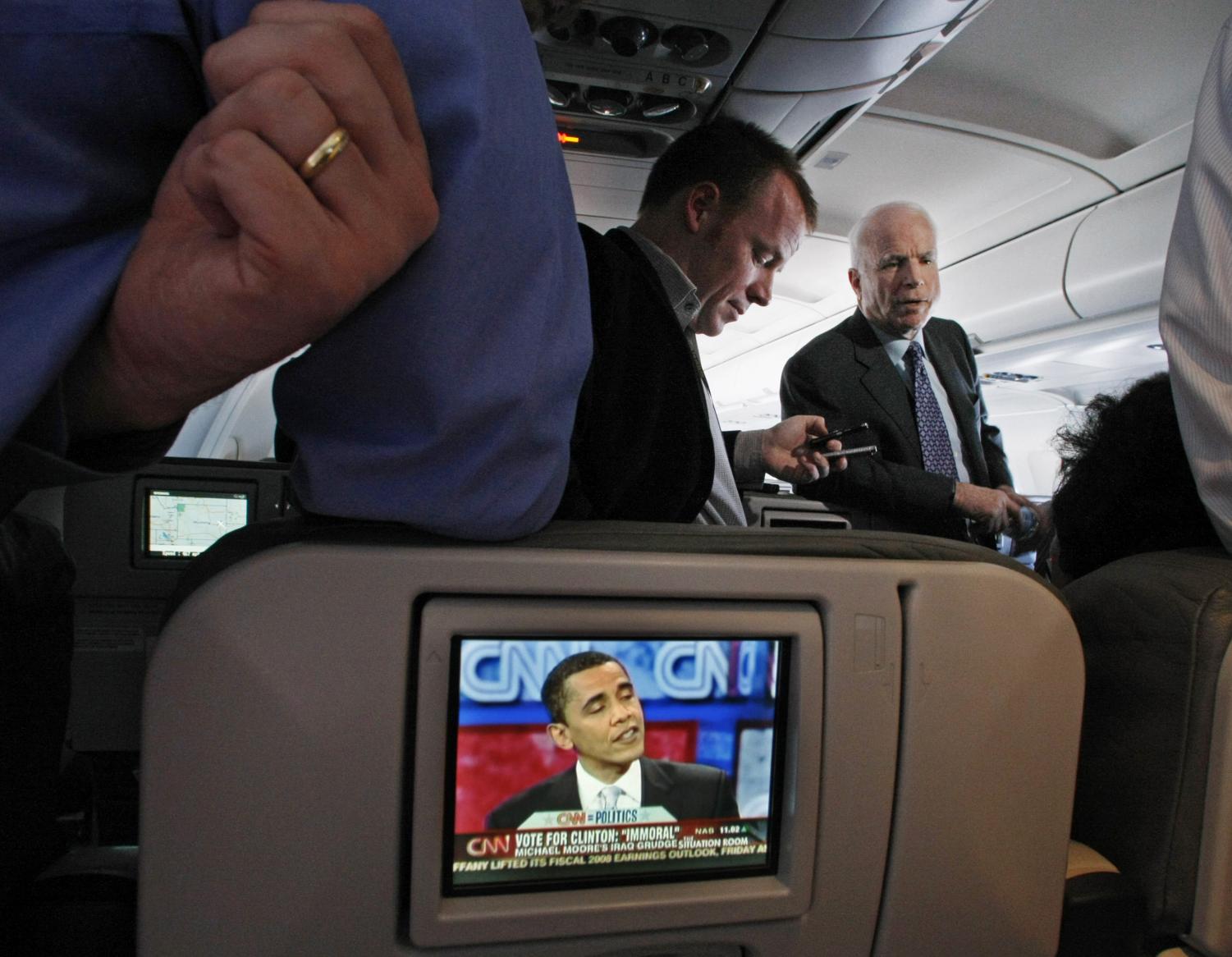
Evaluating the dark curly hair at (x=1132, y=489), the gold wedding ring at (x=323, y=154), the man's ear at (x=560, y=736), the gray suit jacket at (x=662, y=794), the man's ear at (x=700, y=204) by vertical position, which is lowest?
the gray suit jacket at (x=662, y=794)

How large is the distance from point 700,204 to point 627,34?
2.23ft

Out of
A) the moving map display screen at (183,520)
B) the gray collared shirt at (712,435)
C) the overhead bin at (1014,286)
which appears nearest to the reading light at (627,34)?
the gray collared shirt at (712,435)

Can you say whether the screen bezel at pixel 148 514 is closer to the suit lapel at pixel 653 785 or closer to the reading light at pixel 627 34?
the suit lapel at pixel 653 785

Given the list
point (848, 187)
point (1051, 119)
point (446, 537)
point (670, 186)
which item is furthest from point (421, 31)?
point (848, 187)

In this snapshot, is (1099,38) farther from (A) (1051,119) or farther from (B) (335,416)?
(B) (335,416)

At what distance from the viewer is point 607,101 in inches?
98.8

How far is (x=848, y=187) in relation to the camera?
13.0 ft

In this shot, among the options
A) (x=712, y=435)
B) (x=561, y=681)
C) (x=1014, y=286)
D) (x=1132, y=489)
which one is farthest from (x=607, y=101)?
(x=1014, y=286)

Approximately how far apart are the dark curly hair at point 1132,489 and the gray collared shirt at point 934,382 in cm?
112

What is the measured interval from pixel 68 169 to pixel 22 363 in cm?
13

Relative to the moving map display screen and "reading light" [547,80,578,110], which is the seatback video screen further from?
"reading light" [547,80,578,110]

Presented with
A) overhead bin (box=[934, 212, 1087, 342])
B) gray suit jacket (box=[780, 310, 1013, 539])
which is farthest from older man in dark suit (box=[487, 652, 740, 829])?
overhead bin (box=[934, 212, 1087, 342])

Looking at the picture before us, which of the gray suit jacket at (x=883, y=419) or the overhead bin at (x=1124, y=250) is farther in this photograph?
the overhead bin at (x=1124, y=250)

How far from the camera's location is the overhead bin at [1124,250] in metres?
3.47
